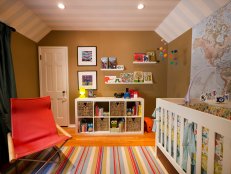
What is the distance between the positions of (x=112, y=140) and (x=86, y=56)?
1996 millimetres

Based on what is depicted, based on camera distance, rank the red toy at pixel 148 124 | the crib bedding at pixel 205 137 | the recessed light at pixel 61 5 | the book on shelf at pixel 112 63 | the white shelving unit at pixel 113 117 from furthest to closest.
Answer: the book on shelf at pixel 112 63, the red toy at pixel 148 124, the white shelving unit at pixel 113 117, the recessed light at pixel 61 5, the crib bedding at pixel 205 137

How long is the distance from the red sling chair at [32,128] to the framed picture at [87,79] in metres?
1.20

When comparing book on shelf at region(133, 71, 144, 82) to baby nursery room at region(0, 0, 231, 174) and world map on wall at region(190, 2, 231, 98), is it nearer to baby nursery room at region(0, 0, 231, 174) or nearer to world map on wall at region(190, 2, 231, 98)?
baby nursery room at region(0, 0, 231, 174)

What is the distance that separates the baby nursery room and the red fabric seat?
0.01 meters

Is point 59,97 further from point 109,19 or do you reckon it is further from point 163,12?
point 163,12

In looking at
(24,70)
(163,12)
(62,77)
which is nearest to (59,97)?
(62,77)

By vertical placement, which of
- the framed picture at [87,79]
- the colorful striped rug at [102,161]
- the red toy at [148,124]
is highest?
the framed picture at [87,79]

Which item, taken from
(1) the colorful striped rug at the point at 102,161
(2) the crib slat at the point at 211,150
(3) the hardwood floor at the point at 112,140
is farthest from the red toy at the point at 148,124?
(2) the crib slat at the point at 211,150

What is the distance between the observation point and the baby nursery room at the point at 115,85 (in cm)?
154

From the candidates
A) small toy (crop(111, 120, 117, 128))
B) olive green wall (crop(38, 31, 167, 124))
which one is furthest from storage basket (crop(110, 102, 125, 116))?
olive green wall (crop(38, 31, 167, 124))

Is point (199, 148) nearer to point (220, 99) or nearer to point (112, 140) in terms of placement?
point (220, 99)

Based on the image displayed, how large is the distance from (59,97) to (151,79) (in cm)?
231

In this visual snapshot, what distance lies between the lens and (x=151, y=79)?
323cm

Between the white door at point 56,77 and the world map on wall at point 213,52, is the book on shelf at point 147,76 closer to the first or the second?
the world map on wall at point 213,52
